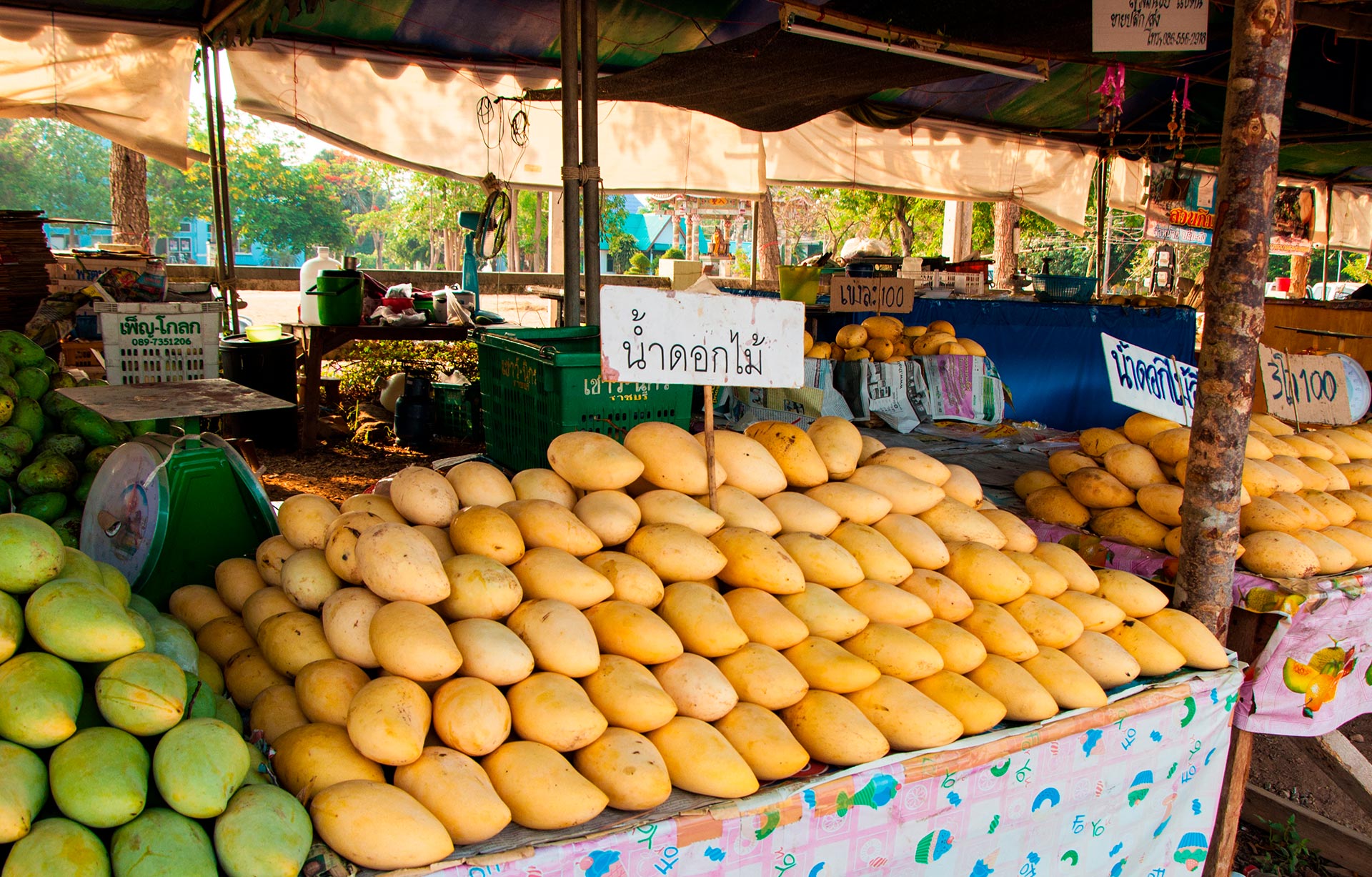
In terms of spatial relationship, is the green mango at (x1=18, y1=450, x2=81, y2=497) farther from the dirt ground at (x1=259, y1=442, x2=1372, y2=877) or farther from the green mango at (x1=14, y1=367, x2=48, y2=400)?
the dirt ground at (x1=259, y1=442, x2=1372, y2=877)

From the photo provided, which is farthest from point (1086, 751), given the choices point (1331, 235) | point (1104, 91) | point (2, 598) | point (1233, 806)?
point (1331, 235)

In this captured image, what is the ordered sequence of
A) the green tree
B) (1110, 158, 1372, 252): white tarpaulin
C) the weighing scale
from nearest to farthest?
the weighing scale, (1110, 158, 1372, 252): white tarpaulin, the green tree

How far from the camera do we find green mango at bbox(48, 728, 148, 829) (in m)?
0.97

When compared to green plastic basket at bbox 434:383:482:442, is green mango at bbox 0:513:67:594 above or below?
above

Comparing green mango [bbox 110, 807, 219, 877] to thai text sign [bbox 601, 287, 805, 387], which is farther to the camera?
thai text sign [bbox 601, 287, 805, 387]

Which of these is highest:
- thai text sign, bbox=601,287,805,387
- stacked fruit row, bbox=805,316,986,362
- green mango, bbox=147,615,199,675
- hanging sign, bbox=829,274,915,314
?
hanging sign, bbox=829,274,915,314

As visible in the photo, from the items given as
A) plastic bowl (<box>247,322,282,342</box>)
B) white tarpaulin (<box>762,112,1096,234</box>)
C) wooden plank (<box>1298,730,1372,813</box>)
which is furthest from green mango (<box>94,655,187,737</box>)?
white tarpaulin (<box>762,112,1096,234</box>)

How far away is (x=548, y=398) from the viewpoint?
7.31 feet

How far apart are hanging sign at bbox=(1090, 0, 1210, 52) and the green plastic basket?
4.68 meters

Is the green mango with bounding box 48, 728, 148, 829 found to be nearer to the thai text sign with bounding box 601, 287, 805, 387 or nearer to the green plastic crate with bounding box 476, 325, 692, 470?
→ the thai text sign with bounding box 601, 287, 805, 387

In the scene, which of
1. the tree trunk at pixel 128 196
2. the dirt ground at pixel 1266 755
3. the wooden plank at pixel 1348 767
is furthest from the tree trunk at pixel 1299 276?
the tree trunk at pixel 128 196

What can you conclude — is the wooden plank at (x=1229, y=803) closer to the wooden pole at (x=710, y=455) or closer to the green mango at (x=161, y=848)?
the wooden pole at (x=710, y=455)

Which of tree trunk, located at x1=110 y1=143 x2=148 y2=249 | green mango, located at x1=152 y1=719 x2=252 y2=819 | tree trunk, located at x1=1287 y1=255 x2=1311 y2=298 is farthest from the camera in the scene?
tree trunk, located at x1=1287 y1=255 x2=1311 y2=298

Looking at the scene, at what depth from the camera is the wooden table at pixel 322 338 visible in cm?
571
